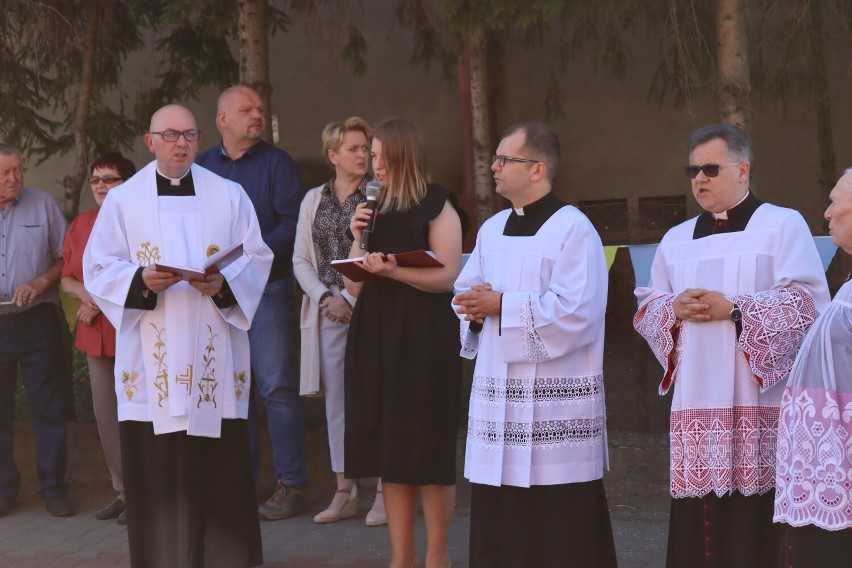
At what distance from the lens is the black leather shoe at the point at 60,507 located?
26.2ft

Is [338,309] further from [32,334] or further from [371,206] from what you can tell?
[32,334]

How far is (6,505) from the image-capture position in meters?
8.15

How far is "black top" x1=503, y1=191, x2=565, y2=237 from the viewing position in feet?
17.8

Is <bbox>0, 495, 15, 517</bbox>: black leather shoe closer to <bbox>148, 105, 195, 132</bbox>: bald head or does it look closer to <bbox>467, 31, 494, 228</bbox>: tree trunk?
<bbox>148, 105, 195, 132</bbox>: bald head

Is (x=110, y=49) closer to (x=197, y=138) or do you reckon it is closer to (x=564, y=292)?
(x=197, y=138)

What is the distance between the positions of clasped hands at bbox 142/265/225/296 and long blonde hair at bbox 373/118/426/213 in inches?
34.5

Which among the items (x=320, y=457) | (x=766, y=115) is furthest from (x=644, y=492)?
(x=766, y=115)

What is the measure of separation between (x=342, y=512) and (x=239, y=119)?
7.91ft

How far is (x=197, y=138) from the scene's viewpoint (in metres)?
6.39

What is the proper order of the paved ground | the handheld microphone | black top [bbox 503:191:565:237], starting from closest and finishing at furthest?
1. black top [bbox 503:191:565:237]
2. the handheld microphone
3. the paved ground

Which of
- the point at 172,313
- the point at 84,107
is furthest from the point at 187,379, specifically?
the point at 84,107

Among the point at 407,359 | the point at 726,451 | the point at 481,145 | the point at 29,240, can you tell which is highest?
the point at 481,145

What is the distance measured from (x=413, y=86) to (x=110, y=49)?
4.15 meters

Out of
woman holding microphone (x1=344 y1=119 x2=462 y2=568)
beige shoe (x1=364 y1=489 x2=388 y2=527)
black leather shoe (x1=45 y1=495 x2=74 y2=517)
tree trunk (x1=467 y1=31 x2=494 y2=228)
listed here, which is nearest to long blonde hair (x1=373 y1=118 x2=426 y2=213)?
woman holding microphone (x1=344 y1=119 x2=462 y2=568)
